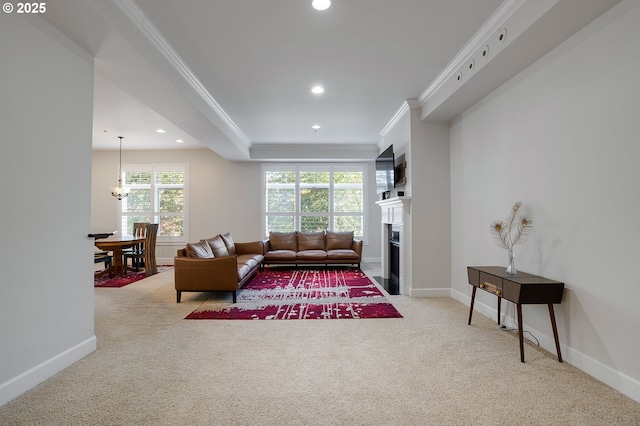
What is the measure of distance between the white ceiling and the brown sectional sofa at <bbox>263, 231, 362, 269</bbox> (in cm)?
284

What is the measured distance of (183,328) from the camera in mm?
3295

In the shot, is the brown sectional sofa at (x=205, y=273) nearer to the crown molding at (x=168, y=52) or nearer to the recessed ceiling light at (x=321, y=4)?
the crown molding at (x=168, y=52)

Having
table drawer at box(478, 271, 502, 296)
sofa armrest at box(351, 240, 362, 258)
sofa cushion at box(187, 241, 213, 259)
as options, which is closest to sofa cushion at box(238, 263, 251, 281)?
sofa cushion at box(187, 241, 213, 259)

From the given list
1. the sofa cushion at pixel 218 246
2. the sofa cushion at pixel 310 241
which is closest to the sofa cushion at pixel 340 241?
the sofa cushion at pixel 310 241

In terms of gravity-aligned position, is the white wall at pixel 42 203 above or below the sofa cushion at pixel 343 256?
above

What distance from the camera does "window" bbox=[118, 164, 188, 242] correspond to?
802 centimetres

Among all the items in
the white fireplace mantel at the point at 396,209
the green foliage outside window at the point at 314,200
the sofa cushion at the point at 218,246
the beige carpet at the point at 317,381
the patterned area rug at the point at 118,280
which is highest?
the green foliage outside window at the point at 314,200

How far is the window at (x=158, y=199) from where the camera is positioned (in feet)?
26.3

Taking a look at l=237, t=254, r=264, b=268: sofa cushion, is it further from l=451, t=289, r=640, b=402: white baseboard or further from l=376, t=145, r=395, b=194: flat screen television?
l=451, t=289, r=640, b=402: white baseboard

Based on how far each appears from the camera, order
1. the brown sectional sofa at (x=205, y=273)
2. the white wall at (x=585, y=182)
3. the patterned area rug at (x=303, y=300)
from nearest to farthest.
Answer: the white wall at (x=585, y=182) < the patterned area rug at (x=303, y=300) < the brown sectional sofa at (x=205, y=273)

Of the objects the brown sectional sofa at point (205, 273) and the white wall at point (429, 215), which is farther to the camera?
the white wall at point (429, 215)

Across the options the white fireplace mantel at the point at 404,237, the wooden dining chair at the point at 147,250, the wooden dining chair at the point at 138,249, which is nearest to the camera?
the white fireplace mantel at the point at 404,237

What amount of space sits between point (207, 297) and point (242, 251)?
2130mm

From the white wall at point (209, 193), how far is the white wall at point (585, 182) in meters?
5.05
